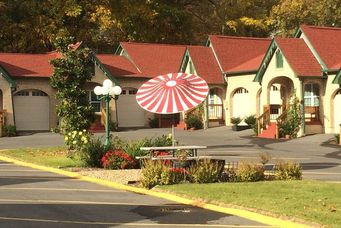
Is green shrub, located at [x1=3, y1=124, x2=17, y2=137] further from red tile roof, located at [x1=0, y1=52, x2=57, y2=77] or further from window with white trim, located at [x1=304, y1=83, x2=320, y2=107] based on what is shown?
window with white trim, located at [x1=304, y1=83, x2=320, y2=107]

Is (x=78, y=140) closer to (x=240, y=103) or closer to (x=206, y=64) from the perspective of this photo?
(x=240, y=103)

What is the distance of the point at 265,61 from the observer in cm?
3728

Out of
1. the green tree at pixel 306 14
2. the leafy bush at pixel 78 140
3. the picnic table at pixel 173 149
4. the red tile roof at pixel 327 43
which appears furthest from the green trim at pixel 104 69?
the picnic table at pixel 173 149

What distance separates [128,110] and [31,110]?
276 inches

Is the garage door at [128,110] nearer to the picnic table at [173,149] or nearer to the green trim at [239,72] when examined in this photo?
the green trim at [239,72]

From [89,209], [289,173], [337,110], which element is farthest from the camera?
[337,110]

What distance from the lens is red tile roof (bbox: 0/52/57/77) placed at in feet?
136

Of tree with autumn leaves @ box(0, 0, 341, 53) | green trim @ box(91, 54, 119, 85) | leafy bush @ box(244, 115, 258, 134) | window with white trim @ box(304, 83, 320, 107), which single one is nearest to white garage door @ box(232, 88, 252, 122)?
leafy bush @ box(244, 115, 258, 134)

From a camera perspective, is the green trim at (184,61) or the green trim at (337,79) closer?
the green trim at (337,79)

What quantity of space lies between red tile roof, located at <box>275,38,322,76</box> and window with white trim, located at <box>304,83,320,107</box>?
1.09m

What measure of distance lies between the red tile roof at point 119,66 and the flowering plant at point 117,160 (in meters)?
24.6

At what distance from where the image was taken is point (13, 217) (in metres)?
10.7

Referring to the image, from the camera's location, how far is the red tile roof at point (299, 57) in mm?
35062

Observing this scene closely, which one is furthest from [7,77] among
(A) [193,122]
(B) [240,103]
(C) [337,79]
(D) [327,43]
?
(C) [337,79]
